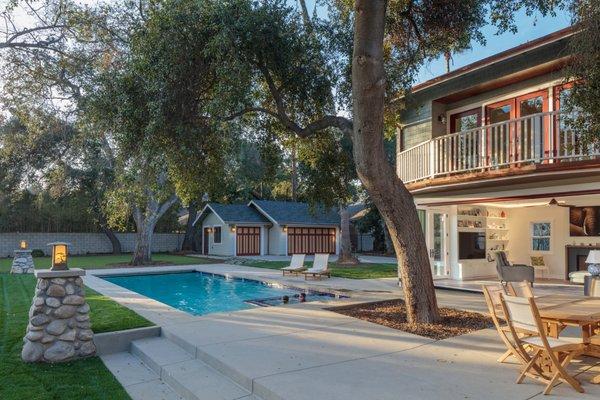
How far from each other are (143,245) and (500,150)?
19.0m

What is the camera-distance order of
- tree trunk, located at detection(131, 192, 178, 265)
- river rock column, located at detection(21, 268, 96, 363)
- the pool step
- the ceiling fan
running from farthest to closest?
tree trunk, located at detection(131, 192, 178, 265)
the ceiling fan
river rock column, located at detection(21, 268, 96, 363)
the pool step

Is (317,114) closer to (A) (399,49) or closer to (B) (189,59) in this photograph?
(A) (399,49)

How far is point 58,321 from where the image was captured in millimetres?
6535

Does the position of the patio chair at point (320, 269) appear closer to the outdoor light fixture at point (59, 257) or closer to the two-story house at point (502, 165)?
the two-story house at point (502, 165)

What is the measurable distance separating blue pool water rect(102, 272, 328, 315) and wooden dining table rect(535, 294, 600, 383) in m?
6.99

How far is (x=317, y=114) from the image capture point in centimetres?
1088

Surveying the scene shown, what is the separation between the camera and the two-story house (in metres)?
9.40

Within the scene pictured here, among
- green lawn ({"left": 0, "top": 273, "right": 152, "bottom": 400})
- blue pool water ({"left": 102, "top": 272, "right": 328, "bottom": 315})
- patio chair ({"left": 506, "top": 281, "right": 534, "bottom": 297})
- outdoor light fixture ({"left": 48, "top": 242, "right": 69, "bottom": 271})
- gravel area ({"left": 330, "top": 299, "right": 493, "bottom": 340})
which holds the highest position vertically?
outdoor light fixture ({"left": 48, "top": 242, "right": 69, "bottom": 271})

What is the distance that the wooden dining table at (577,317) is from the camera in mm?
5047

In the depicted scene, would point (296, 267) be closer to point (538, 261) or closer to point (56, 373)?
point (538, 261)

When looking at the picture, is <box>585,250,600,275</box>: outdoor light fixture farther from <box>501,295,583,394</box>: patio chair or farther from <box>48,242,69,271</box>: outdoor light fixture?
<box>48,242,69,271</box>: outdoor light fixture

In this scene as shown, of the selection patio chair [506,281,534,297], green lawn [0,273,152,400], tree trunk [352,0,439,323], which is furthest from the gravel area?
green lawn [0,273,152,400]

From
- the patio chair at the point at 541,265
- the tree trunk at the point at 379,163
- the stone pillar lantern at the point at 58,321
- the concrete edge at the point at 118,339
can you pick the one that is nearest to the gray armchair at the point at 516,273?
the patio chair at the point at 541,265

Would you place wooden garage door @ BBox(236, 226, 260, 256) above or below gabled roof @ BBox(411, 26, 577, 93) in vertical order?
below
